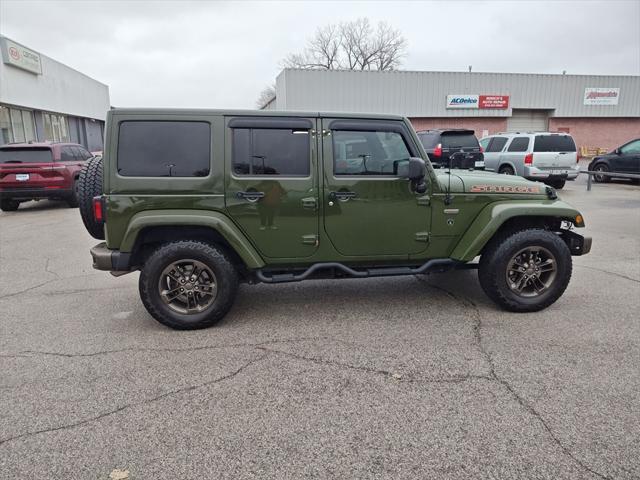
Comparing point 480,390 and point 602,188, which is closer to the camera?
point 480,390

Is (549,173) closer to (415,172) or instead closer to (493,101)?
(415,172)

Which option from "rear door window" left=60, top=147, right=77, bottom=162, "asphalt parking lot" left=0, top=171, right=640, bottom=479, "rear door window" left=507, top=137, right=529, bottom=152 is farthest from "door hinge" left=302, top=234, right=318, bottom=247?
"rear door window" left=507, top=137, right=529, bottom=152

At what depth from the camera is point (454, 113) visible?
99.7ft

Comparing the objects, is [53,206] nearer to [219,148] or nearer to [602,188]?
[219,148]

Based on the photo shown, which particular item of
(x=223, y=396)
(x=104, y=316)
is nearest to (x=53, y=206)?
(x=104, y=316)

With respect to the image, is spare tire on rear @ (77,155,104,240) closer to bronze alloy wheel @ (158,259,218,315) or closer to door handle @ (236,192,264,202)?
bronze alloy wheel @ (158,259,218,315)

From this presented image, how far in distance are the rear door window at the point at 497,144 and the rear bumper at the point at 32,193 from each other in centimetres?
1324

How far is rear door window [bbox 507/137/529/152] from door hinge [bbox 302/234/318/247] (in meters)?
12.2

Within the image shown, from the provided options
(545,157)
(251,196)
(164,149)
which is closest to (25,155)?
(164,149)

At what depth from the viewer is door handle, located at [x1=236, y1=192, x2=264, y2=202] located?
394 cm

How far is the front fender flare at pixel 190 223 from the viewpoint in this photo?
3.80 metres

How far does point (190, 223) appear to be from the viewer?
3848 mm

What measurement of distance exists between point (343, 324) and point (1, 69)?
70.1 feet

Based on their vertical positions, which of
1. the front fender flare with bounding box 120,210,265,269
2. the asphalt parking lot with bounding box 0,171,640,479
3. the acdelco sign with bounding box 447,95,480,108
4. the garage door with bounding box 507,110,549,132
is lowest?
the asphalt parking lot with bounding box 0,171,640,479
